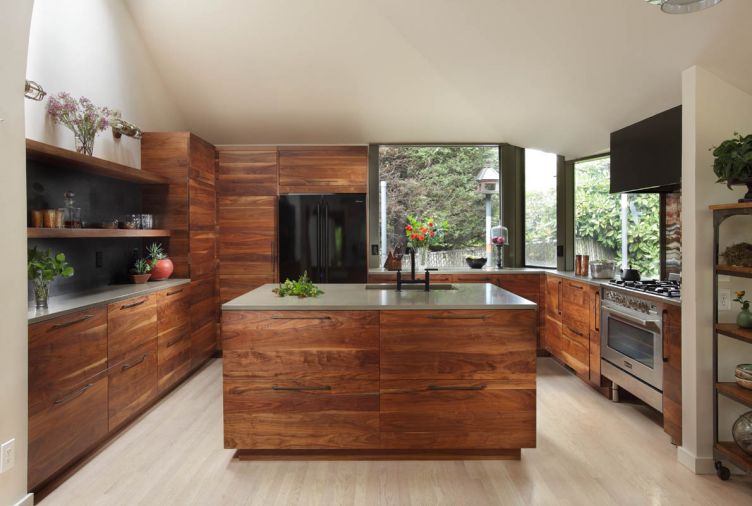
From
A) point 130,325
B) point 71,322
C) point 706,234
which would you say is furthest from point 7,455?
point 706,234

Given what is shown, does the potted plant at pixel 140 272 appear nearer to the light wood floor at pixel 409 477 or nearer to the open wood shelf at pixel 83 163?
the open wood shelf at pixel 83 163

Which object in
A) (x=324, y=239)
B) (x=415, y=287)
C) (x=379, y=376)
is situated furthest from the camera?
(x=324, y=239)

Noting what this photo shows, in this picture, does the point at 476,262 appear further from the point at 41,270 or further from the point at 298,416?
the point at 41,270

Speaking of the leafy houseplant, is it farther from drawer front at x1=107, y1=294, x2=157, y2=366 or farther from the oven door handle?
the oven door handle

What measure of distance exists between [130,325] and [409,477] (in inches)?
82.4

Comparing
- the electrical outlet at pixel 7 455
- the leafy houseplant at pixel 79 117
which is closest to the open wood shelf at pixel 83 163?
the leafy houseplant at pixel 79 117

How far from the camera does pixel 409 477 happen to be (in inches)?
98.2

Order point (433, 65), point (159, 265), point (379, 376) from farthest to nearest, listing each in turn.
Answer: point (433, 65) → point (159, 265) → point (379, 376)

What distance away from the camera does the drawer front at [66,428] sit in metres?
2.27

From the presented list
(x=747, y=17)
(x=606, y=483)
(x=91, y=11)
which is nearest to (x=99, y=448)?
(x=606, y=483)

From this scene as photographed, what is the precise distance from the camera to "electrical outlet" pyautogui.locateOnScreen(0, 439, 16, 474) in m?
2.02

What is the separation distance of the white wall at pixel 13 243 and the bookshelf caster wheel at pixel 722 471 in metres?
3.43

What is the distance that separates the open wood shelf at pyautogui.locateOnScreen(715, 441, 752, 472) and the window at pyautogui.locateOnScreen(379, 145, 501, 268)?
3212 mm

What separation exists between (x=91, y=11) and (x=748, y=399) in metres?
4.92
